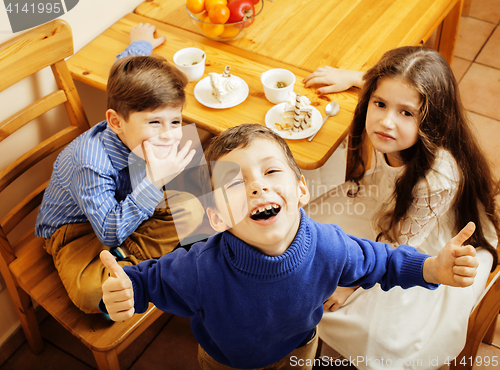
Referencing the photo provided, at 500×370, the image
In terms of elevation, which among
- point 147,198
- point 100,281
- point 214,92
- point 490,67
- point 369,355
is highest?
point 214,92

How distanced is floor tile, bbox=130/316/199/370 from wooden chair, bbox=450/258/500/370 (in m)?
0.87

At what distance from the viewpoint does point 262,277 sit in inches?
32.9

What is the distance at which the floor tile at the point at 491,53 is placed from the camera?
8.29ft

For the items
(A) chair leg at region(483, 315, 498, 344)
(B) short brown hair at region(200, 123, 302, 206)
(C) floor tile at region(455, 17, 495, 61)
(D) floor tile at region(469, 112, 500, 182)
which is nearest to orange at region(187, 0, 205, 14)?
(B) short brown hair at region(200, 123, 302, 206)

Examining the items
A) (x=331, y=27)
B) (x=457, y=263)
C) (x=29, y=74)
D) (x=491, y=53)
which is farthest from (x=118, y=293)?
(x=491, y=53)

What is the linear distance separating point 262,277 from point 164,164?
1.69ft

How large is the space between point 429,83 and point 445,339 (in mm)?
630

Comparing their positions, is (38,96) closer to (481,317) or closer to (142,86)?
(142,86)

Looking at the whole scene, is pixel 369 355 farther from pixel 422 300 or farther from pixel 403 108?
pixel 403 108

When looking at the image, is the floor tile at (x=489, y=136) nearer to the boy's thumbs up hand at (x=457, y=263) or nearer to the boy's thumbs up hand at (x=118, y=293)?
the boy's thumbs up hand at (x=457, y=263)

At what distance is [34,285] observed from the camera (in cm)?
126

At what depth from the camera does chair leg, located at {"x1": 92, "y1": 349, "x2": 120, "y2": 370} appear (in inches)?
46.2

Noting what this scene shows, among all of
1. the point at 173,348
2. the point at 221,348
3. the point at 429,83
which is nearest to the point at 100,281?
the point at 221,348

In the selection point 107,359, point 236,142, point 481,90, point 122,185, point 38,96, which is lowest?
point 481,90
